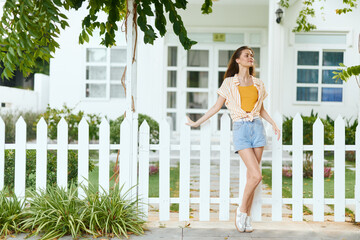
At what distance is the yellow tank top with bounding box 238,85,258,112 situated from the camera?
4219 mm

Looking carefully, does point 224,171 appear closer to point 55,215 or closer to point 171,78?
point 55,215

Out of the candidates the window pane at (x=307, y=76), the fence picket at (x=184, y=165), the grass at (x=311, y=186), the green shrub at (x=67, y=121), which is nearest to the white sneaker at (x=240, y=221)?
the fence picket at (x=184, y=165)

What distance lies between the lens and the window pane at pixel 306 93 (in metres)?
11.3

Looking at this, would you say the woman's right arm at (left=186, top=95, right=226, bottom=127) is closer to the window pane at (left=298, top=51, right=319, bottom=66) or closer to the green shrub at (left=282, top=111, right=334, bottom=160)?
the green shrub at (left=282, top=111, right=334, bottom=160)

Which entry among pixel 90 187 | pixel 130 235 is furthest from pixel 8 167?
pixel 130 235

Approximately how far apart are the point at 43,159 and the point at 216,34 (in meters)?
8.26

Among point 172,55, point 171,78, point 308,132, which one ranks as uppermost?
point 172,55

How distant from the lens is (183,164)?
4.37 meters

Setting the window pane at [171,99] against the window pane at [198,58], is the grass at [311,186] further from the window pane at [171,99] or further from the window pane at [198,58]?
the window pane at [198,58]

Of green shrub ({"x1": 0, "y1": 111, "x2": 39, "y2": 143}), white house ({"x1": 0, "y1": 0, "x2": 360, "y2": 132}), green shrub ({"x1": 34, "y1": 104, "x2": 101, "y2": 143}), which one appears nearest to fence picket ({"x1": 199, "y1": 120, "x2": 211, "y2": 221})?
green shrub ({"x1": 34, "y1": 104, "x2": 101, "y2": 143})

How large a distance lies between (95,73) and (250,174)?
26.4 ft

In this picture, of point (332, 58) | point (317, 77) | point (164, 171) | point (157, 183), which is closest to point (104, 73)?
point (157, 183)

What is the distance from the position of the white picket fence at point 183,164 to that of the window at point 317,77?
705cm

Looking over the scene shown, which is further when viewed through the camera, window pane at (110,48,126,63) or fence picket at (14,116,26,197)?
window pane at (110,48,126,63)
